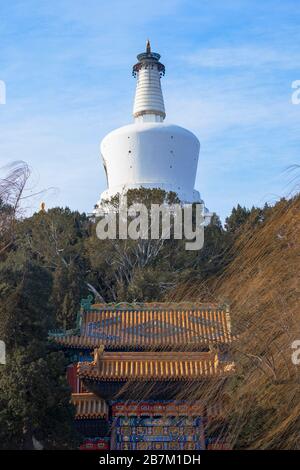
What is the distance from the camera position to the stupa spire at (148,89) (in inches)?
1332

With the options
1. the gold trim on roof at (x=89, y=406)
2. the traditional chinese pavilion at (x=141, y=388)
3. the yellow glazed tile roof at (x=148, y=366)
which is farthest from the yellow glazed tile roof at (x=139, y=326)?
the gold trim on roof at (x=89, y=406)

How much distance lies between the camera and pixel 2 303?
10188mm

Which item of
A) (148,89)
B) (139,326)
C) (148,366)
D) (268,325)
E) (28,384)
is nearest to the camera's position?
(268,325)

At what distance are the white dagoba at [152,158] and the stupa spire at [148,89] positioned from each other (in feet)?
4.16

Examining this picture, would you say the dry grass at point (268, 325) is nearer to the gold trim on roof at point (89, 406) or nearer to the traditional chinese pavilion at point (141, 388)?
the traditional chinese pavilion at point (141, 388)

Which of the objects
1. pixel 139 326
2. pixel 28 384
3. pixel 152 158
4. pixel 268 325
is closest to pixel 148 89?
pixel 152 158

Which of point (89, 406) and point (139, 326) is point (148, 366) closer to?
point (89, 406)

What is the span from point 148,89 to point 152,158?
16.0ft

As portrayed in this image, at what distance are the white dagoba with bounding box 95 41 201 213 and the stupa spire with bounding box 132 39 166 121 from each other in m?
1.27

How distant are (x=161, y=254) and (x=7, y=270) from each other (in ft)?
40.6

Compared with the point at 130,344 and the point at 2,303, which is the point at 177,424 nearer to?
the point at 130,344

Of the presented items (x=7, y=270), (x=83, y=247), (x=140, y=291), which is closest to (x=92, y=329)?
(x=7, y=270)

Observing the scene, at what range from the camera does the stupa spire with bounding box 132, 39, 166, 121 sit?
3384 centimetres

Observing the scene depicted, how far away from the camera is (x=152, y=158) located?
31328 millimetres
